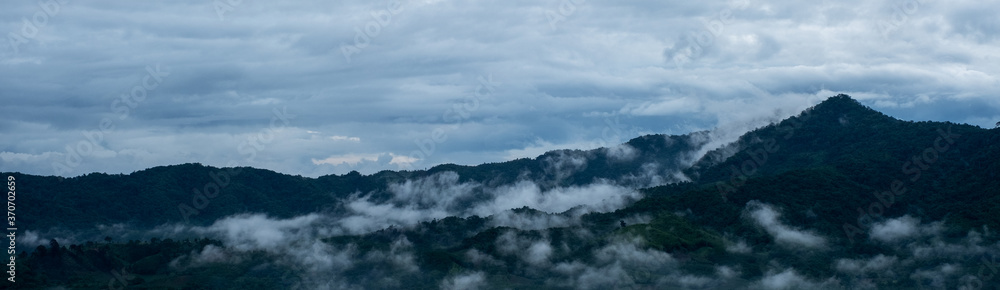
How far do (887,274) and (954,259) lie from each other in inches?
519

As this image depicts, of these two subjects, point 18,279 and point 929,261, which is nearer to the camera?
point 18,279

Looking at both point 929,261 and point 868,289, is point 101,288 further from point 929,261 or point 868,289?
point 929,261

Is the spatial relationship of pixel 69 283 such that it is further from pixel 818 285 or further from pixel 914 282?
pixel 914 282

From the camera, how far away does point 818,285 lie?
198 metres

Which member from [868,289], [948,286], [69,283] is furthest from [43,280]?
[948,286]

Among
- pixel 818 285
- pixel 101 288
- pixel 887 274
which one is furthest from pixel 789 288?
pixel 101 288

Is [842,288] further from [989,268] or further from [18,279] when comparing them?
[18,279]

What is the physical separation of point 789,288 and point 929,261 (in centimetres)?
2976

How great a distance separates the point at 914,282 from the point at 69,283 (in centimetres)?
17005

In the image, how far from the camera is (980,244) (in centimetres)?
19700

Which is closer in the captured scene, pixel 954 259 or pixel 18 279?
pixel 18 279

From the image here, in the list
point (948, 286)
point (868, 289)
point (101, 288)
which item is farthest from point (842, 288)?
point (101, 288)

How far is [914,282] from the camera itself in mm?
192000

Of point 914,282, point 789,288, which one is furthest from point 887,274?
point 789,288
